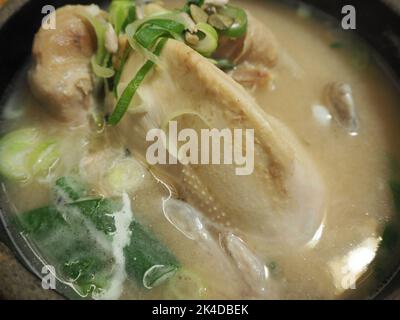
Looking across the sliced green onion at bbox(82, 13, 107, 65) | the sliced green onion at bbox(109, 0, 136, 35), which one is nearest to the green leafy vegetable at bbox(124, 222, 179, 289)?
the sliced green onion at bbox(82, 13, 107, 65)

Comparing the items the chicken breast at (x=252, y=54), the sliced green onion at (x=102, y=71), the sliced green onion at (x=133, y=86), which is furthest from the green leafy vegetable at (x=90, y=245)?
the chicken breast at (x=252, y=54)

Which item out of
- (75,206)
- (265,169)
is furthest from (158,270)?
(265,169)

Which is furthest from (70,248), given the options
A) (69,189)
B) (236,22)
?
(236,22)

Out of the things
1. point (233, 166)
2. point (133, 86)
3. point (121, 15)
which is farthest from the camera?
point (121, 15)

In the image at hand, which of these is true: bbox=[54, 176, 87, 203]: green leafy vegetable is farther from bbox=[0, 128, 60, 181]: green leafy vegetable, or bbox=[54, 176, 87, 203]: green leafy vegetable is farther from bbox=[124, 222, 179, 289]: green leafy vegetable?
bbox=[124, 222, 179, 289]: green leafy vegetable

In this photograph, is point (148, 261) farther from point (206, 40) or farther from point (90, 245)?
point (206, 40)

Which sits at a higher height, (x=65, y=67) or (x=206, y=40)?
(x=206, y=40)

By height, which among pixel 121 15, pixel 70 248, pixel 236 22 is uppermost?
pixel 236 22
